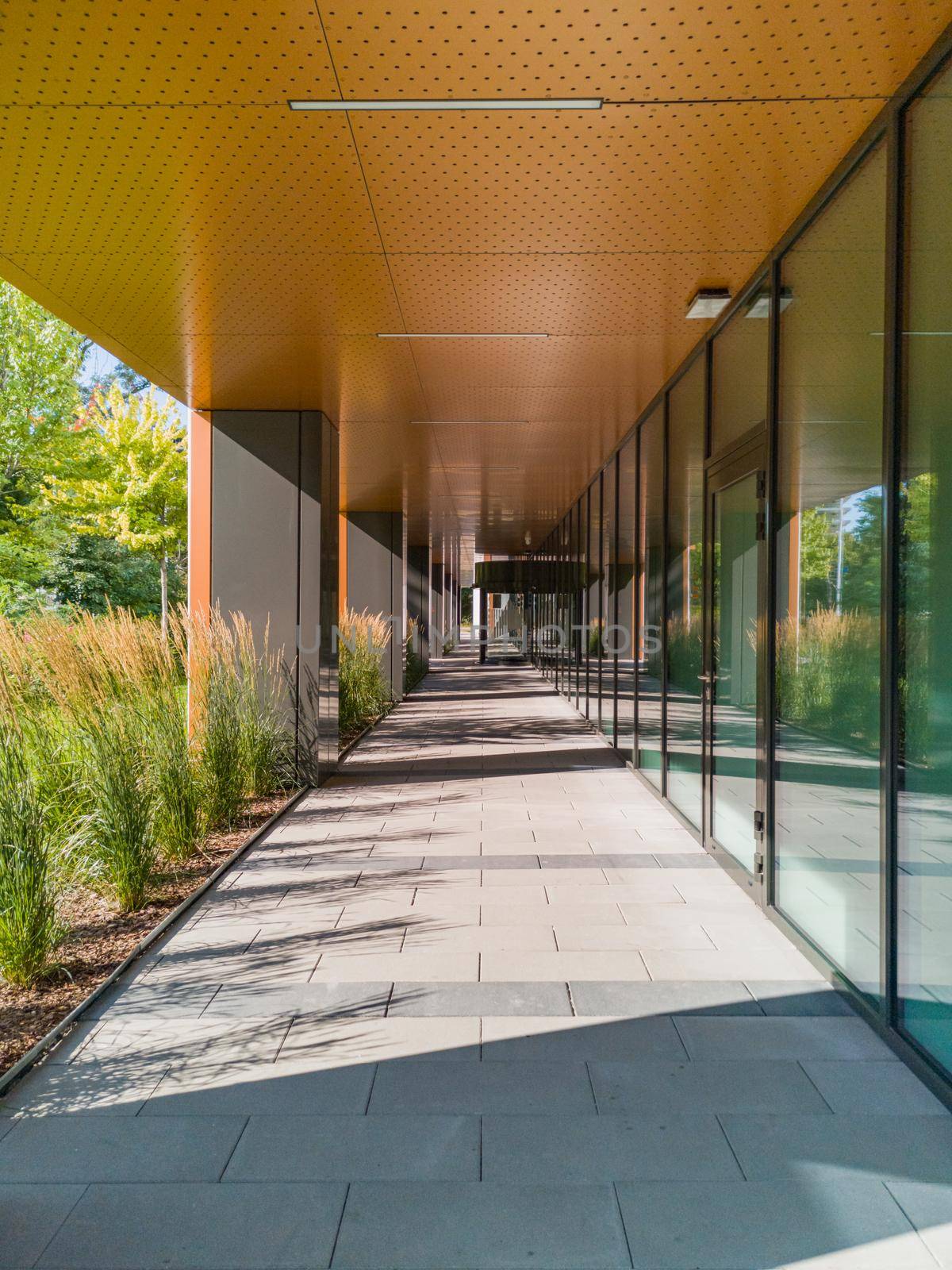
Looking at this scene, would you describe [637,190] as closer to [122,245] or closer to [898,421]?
[898,421]

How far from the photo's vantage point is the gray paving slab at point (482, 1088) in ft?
7.77

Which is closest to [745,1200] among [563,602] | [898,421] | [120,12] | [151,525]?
[898,421]

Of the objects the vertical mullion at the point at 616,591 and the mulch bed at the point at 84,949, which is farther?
the vertical mullion at the point at 616,591

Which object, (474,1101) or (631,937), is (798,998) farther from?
(474,1101)

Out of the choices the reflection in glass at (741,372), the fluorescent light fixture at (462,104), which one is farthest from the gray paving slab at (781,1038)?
the fluorescent light fixture at (462,104)

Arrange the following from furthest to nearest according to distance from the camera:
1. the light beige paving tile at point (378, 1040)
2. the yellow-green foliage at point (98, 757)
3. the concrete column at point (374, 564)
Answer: the concrete column at point (374, 564), the yellow-green foliage at point (98, 757), the light beige paving tile at point (378, 1040)

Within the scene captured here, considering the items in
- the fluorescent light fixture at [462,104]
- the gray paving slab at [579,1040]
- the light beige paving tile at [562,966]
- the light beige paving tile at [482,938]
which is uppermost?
the fluorescent light fixture at [462,104]

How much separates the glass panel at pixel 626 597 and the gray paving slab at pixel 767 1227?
→ 5403 millimetres

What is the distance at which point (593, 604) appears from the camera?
10375 mm

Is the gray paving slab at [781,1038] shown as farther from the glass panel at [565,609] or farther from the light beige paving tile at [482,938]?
the glass panel at [565,609]

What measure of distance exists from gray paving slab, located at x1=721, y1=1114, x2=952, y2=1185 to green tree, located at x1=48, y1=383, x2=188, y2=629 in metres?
16.4

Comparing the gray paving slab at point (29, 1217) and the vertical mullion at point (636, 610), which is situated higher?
the vertical mullion at point (636, 610)

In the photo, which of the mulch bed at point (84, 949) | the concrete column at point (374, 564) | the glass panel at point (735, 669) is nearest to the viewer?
the mulch bed at point (84, 949)

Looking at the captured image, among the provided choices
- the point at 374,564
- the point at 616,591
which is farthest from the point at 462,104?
the point at 374,564
